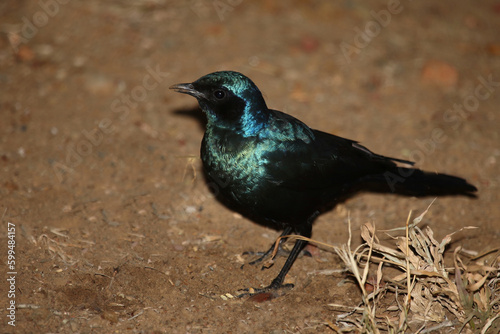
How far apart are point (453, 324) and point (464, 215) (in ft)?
4.84

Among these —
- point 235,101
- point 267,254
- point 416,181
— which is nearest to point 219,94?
point 235,101

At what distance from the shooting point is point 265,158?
377 centimetres

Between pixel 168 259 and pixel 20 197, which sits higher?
pixel 168 259

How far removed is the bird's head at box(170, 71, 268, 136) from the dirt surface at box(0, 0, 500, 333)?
2.63ft

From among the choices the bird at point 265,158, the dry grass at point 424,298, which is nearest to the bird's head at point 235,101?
the bird at point 265,158

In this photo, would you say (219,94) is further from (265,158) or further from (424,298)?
(424,298)

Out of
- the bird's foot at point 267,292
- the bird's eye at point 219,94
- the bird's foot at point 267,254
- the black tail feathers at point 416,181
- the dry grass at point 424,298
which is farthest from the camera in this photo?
the black tail feathers at point 416,181

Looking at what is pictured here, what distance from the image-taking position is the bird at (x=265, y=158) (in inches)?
149

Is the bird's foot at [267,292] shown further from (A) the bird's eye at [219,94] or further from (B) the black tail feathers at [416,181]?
(A) the bird's eye at [219,94]

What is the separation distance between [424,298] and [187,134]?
287cm

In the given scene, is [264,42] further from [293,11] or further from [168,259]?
[168,259]

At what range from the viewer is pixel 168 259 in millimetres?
4219

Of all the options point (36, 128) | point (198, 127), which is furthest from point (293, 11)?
point (36, 128)

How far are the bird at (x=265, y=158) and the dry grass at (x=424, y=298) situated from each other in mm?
484
